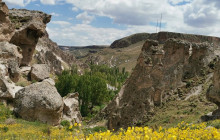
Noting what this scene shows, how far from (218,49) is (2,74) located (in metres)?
34.4

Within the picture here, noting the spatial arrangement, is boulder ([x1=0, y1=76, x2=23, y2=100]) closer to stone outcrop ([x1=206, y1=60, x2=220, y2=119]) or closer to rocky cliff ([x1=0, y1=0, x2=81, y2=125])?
rocky cliff ([x1=0, y1=0, x2=81, y2=125])

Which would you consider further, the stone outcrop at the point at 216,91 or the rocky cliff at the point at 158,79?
the rocky cliff at the point at 158,79

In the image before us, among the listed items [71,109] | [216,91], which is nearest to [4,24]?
[71,109]

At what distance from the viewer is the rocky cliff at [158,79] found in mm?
28609

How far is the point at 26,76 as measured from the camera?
120ft

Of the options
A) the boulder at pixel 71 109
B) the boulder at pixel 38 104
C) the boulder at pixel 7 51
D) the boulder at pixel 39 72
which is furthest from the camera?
the boulder at pixel 39 72

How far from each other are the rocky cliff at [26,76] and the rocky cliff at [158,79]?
6.75 m

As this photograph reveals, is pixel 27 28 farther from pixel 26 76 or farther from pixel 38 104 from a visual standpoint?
pixel 38 104

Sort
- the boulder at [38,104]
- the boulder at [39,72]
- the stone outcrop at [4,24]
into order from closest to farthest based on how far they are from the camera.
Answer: the boulder at [38,104], the stone outcrop at [4,24], the boulder at [39,72]

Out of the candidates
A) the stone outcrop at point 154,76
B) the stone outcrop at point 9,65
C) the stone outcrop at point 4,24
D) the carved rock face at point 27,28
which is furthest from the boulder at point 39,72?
the stone outcrop at point 154,76

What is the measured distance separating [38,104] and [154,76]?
54.8 feet

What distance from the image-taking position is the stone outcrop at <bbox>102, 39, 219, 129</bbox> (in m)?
28.6

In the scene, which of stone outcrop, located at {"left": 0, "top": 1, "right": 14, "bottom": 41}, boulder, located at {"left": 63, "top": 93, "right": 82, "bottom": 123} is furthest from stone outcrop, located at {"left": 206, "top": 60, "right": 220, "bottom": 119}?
stone outcrop, located at {"left": 0, "top": 1, "right": 14, "bottom": 41}

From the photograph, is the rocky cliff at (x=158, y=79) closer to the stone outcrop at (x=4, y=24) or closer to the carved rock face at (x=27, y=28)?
the stone outcrop at (x=4, y=24)
